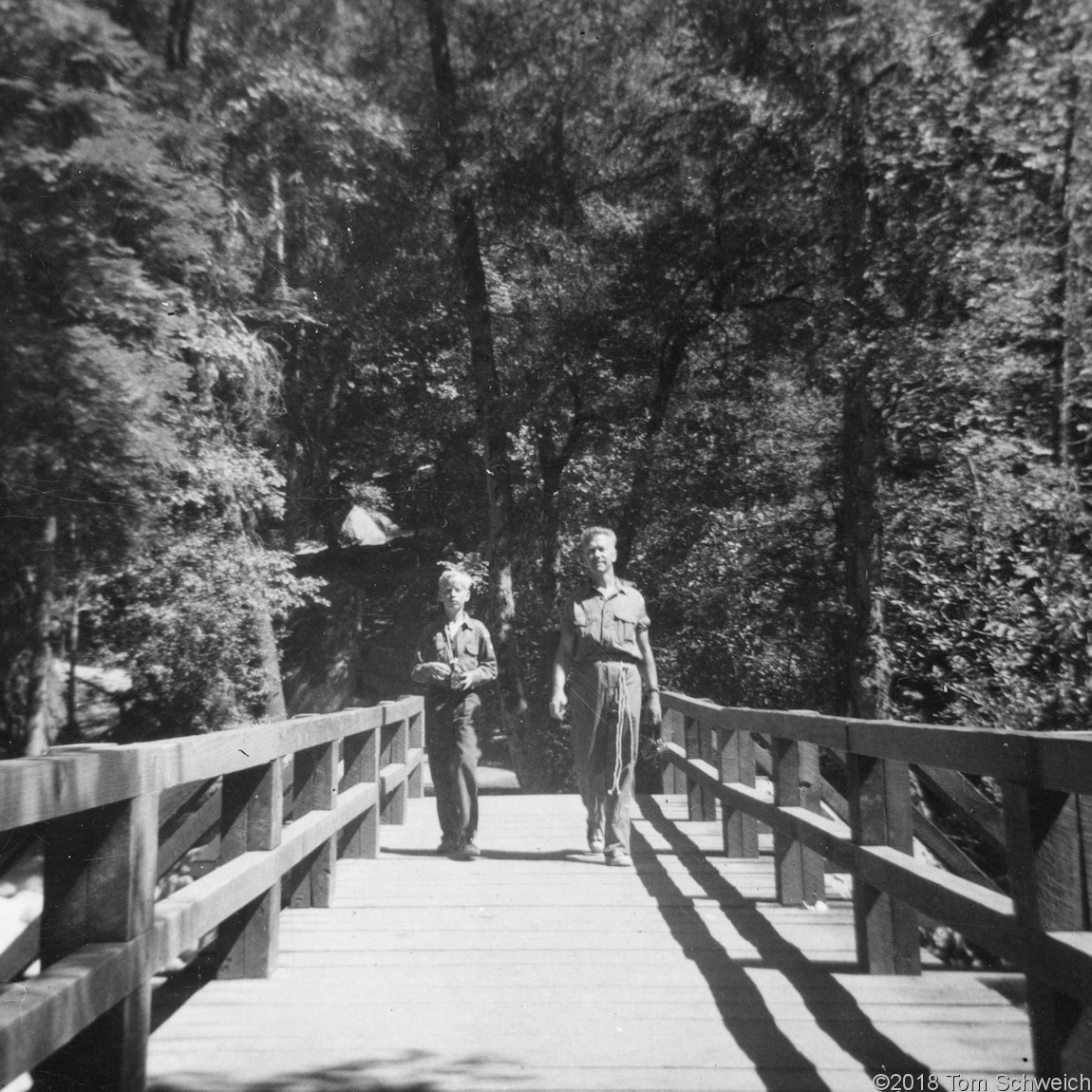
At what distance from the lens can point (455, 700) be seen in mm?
7055

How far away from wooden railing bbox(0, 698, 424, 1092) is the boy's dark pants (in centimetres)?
247

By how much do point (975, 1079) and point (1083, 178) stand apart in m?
11.7

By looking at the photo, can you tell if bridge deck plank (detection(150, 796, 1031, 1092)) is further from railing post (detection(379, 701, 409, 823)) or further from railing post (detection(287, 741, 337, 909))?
railing post (detection(379, 701, 409, 823))

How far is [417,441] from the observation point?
21.9 meters

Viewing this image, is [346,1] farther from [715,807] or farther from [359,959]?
[359,959]

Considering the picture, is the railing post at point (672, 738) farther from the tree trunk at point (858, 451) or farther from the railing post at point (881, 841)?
the railing post at point (881, 841)

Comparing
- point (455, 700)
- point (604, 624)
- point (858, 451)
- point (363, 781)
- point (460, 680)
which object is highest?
point (858, 451)

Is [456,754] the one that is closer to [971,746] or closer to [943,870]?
[943,870]

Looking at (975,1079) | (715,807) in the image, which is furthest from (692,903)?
(715,807)

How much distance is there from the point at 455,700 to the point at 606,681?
1.03 metres

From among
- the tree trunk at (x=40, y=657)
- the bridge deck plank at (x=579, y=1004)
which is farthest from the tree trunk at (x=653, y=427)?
the bridge deck plank at (x=579, y=1004)

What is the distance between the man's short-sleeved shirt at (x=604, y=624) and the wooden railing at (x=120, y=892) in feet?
7.74

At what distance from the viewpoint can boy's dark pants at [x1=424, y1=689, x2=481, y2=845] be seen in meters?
7.02

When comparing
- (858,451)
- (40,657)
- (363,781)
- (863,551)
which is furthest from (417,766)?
(40,657)
